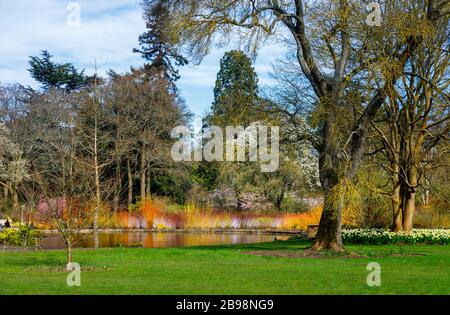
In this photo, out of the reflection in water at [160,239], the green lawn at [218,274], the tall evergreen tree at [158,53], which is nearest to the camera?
the green lawn at [218,274]

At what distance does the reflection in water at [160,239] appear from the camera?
2475 centimetres

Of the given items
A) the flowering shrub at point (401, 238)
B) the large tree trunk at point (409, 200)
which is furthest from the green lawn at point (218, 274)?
the large tree trunk at point (409, 200)

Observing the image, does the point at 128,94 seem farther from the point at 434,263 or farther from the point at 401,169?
the point at 434,263

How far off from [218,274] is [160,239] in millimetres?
16282

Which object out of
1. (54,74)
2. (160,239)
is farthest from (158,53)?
(160,239)

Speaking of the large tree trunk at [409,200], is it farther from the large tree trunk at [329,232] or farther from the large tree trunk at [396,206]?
the large tree trunk at [329,232]

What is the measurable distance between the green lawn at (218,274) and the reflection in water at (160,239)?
7940mm

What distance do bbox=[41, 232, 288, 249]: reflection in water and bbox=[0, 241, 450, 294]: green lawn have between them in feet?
26.1

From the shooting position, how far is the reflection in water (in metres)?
24.8

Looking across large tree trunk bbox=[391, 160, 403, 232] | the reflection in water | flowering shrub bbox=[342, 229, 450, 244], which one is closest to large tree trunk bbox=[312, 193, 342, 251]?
flowering shrub bbox=[342, 229, 450, 244]

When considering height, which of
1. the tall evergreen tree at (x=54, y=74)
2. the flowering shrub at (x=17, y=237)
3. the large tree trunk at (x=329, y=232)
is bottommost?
the flowering shrub at (x=17, y=237)

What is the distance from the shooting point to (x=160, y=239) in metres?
27.8

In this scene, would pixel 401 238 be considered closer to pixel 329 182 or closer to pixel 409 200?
pixel 409 200

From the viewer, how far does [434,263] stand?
14.5 meters
